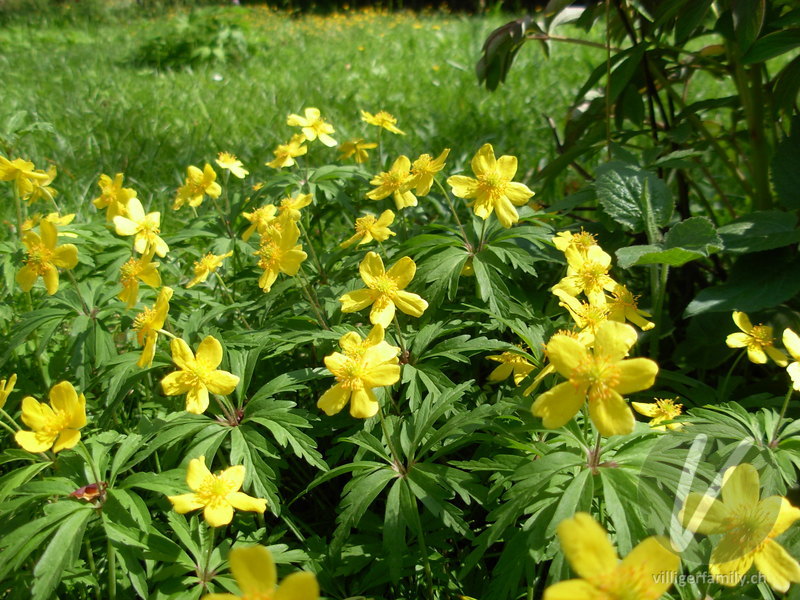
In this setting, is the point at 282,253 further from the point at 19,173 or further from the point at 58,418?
the point at 19,173

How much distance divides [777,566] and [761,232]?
3.87 ft

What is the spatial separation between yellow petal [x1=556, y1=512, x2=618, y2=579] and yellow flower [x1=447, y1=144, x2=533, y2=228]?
1.17 m

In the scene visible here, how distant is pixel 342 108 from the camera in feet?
16.8

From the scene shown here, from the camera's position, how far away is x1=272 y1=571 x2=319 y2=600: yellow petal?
85 centimetres

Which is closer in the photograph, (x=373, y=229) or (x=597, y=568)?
(x=597, y=568)

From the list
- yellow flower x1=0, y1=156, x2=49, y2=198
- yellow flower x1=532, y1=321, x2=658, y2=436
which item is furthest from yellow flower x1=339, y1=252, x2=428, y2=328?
yellow flower x1=0, y1=156, x2=49, y2=198

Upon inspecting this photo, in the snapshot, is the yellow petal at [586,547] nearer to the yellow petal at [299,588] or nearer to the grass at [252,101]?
the yellow petal at [299,588]

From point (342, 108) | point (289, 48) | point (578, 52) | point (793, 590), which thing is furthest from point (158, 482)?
point (289, 48)

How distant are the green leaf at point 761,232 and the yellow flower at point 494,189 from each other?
0.64 meters

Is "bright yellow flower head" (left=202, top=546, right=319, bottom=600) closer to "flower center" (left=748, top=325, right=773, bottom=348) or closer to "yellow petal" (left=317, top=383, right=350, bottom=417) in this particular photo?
"yellow petal" (left=317, top=383, right=350, bottom=417)

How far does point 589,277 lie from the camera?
5.57 ft

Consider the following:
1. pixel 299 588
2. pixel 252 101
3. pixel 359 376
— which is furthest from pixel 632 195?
pixel 252 101

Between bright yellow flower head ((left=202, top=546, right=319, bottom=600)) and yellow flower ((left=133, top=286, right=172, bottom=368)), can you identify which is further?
yellow flower ((left=133, top=286, right=172, bottom=368))

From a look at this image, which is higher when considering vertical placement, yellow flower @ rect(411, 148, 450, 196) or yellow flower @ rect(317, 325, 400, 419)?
yellow flower @ rect(411, 148, 450, 196)
